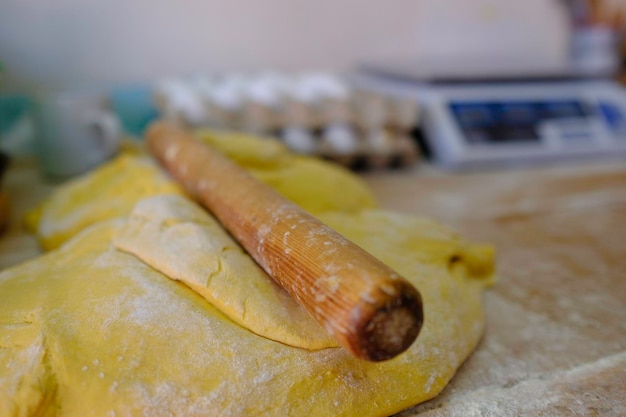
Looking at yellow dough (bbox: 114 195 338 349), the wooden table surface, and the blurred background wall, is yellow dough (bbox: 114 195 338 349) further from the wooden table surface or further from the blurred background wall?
the blurred background wall

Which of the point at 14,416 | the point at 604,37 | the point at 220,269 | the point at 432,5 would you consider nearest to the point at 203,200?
the point at 220,269

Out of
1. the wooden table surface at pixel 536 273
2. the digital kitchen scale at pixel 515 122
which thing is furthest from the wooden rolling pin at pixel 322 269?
the digital kitchen scale at pixel 515 122

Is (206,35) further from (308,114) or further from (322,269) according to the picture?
(322,269)

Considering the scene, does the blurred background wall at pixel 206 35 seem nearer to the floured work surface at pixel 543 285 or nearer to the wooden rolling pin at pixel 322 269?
the floured work surface at pixel 543 285

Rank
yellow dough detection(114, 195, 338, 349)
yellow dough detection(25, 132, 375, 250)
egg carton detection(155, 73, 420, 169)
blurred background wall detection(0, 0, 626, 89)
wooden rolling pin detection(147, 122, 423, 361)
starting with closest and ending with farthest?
wooden rolling pin detection(147, 122, 423, 361) < yellow dough detection(114, 195, 338, 349) < yellow dough detection(25, 132, 375, 250) < egg carton detection(155, 73, 420, 169) < blurred background wall detection(0, 0, 626, 89)

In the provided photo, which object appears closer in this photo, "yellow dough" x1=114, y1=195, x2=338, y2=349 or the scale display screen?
"yellow dough" x1=114, y1=195, x2=338, y2=349

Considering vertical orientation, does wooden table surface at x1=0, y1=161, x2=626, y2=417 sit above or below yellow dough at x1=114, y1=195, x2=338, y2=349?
below

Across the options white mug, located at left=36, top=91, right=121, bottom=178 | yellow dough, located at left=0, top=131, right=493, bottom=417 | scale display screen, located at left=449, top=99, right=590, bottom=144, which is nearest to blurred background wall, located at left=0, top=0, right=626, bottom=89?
white mug, located at left=36, top=91, right=121, bottom=178
